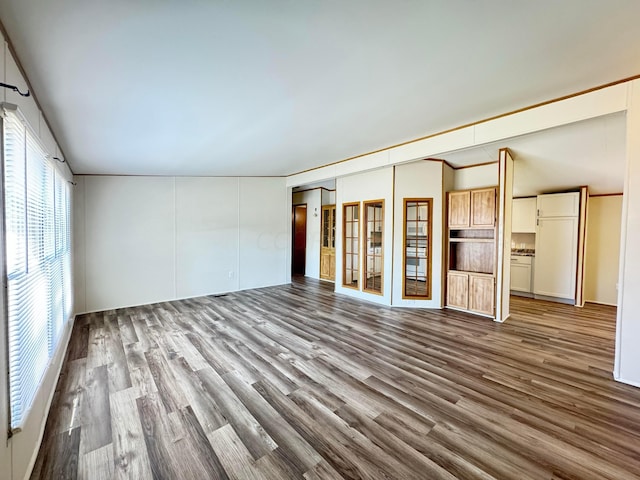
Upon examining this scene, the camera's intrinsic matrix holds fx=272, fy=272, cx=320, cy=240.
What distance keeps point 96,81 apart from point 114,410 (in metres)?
2.54

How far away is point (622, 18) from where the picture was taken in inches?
64.5

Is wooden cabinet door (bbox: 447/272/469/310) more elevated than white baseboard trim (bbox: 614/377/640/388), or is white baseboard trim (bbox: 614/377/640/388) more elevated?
wooden cabinet door (bbox: 447/272/469/310)

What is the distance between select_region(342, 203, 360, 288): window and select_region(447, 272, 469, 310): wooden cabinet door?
184cm

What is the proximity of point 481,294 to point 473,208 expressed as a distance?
145cm

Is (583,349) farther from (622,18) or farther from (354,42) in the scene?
(354,42)

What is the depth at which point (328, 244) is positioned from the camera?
7695 mm

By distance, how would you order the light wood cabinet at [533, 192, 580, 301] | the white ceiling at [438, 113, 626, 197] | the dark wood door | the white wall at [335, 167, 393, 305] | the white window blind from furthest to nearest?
1. the dark wood door
2. the light wood cabinet at [533, 192, 580, 301]
3. the white wall at [335, 167, 393, 305]
4. the white ceiling at [438, 113, 626, 197]
5. the white window blind

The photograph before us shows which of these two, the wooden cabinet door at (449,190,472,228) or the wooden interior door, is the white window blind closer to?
the wooden cabinet door at (449,190,472,228)

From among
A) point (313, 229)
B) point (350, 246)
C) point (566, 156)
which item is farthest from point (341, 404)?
point (313, 229)

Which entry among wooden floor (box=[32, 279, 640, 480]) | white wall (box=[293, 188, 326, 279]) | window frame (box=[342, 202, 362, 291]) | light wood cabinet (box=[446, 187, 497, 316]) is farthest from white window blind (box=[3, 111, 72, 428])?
white wall (box=[293, 188, 326, 279])

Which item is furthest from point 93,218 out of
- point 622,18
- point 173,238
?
point 622,18

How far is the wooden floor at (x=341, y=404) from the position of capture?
65.9 inches

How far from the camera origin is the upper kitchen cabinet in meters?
4.47

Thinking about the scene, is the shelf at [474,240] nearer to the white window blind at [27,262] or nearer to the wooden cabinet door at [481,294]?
the wooden cabinet door at [481,294]
